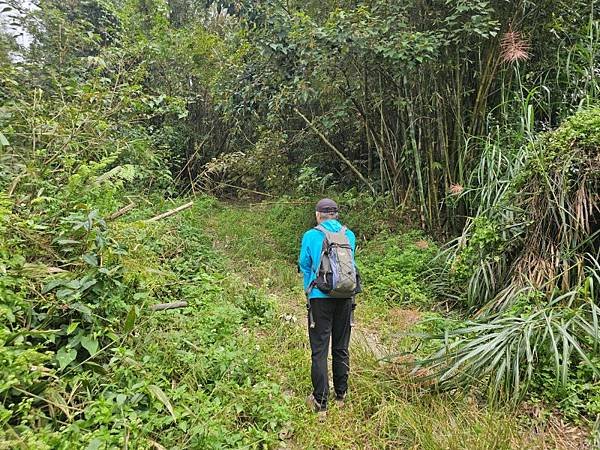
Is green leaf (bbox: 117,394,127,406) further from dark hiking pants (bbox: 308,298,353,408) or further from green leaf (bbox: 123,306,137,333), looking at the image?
dark hiking pants (bbox: 308,298,353,408)

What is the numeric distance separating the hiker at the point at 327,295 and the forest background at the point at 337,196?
363 mm

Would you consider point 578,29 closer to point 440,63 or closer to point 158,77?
point 440,63

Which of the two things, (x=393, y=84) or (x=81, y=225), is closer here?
(x=81, y=225)

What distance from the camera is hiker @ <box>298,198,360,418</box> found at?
2.55 m

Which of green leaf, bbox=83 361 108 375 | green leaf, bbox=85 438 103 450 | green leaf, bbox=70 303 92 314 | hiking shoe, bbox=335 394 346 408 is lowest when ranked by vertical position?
hiking shoe, bbox=335 394 346 408

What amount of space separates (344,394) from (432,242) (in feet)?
9.91

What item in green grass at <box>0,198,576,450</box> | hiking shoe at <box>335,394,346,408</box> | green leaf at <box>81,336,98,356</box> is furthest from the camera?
hiking shoe at <box>335,394,346,408</box>

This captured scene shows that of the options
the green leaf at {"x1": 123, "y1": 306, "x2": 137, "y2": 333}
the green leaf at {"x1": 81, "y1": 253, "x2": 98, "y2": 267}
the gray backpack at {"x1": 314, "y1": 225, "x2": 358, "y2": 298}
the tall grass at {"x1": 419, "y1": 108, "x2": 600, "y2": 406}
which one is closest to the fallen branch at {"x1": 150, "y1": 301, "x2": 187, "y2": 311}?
the green leaf at {"x1": 123, "y1": 306, "x2": 137, "y2": 333}

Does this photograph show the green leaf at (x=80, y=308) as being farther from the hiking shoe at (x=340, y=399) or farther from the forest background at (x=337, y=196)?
the hiking shoe at (x=340, y=399)

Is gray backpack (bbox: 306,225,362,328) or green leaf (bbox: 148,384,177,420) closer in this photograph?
green leaf (bbox: 148,384,177,420)

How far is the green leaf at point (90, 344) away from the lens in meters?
2.35

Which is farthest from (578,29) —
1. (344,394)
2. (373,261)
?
(344,394)

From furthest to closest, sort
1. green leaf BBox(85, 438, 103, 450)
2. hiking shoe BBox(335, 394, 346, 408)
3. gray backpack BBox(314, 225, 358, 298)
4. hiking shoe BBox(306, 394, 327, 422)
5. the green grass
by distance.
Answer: hiking shoe BBox(335, 394, 346, 408), hiking shoe BBox(306, 394, 327, 422), gray backpack BBox(314, 225, 358, 298), the green grass, green leaf BBox(85, 438, 103, 450)

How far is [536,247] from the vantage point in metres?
3.61
